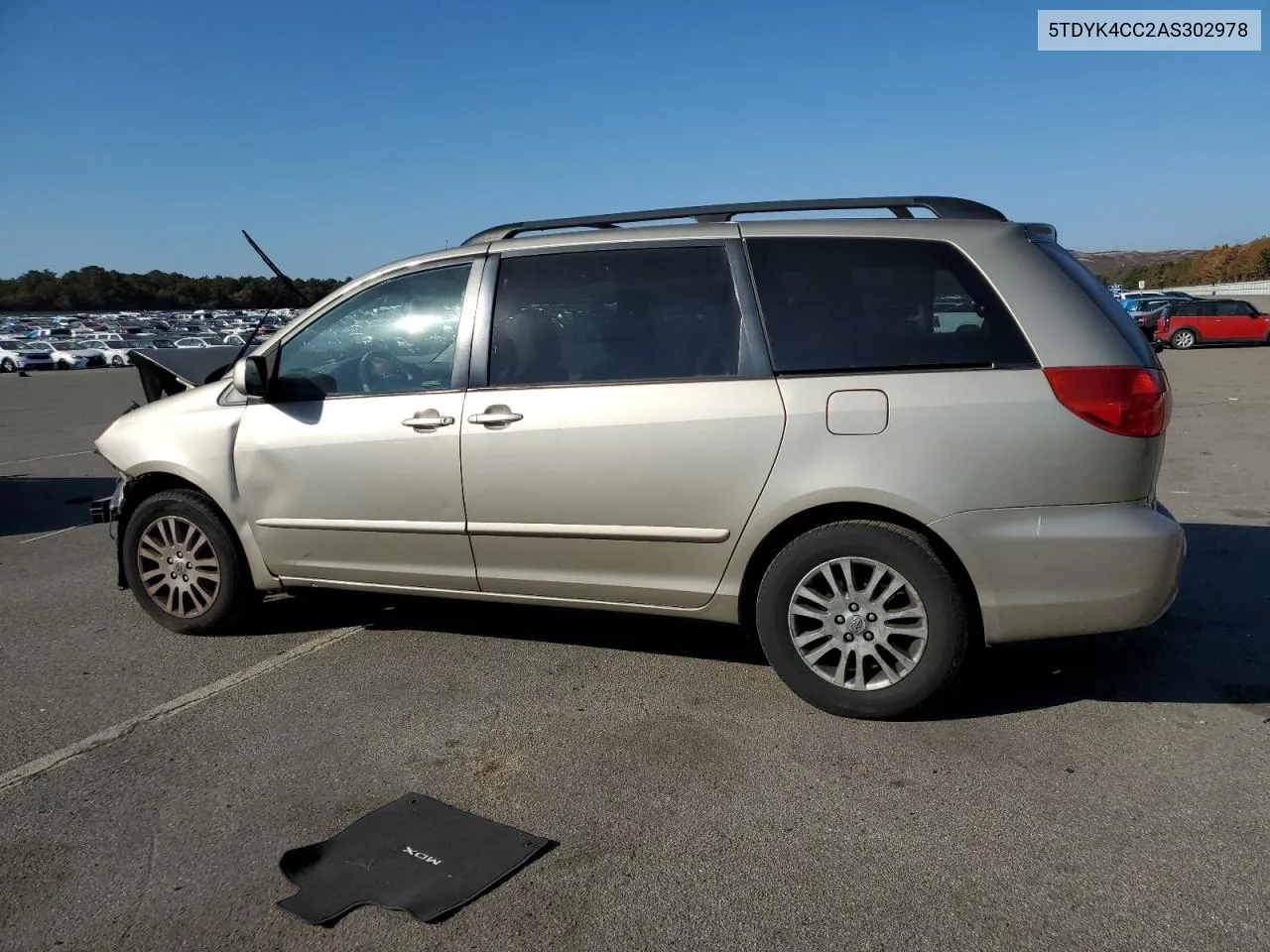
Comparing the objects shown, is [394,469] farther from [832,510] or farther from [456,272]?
[832,510]

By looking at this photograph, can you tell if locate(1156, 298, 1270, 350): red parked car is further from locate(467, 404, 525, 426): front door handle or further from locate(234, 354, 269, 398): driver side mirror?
locate(234, 354, 269, 398): driver side mirror

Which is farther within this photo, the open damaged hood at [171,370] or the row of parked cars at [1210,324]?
the row of parked cars at [1210,324]

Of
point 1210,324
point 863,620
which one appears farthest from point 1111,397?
point 1210,324

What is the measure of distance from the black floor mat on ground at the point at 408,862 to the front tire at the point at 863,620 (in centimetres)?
132

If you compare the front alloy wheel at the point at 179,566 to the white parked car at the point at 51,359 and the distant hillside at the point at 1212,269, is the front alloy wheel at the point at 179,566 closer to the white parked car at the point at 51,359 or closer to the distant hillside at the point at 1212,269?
the white parked car at the point at 51,359

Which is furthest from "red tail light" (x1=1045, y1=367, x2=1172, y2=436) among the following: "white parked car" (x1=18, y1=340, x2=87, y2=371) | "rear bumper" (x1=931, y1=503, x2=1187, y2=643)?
"white parked car" (x1=18, y1=340, x2=87, y2=371)

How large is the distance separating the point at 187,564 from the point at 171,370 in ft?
4.45

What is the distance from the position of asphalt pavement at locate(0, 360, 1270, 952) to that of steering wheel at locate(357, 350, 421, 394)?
1.25 meters

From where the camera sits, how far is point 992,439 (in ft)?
11.7

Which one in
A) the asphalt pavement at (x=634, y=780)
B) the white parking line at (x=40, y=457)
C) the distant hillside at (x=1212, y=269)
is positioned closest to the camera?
the asphalt pavement at (x=634, y=780)

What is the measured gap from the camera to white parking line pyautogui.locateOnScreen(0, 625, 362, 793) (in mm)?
3580

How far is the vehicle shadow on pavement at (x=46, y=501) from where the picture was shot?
327 inches

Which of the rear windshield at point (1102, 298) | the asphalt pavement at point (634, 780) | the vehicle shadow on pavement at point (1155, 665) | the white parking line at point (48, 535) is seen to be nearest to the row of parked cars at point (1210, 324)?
the vehicle shadow on pavement at point (1155, 665)

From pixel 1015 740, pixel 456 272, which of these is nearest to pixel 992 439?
pixel 1015 740
